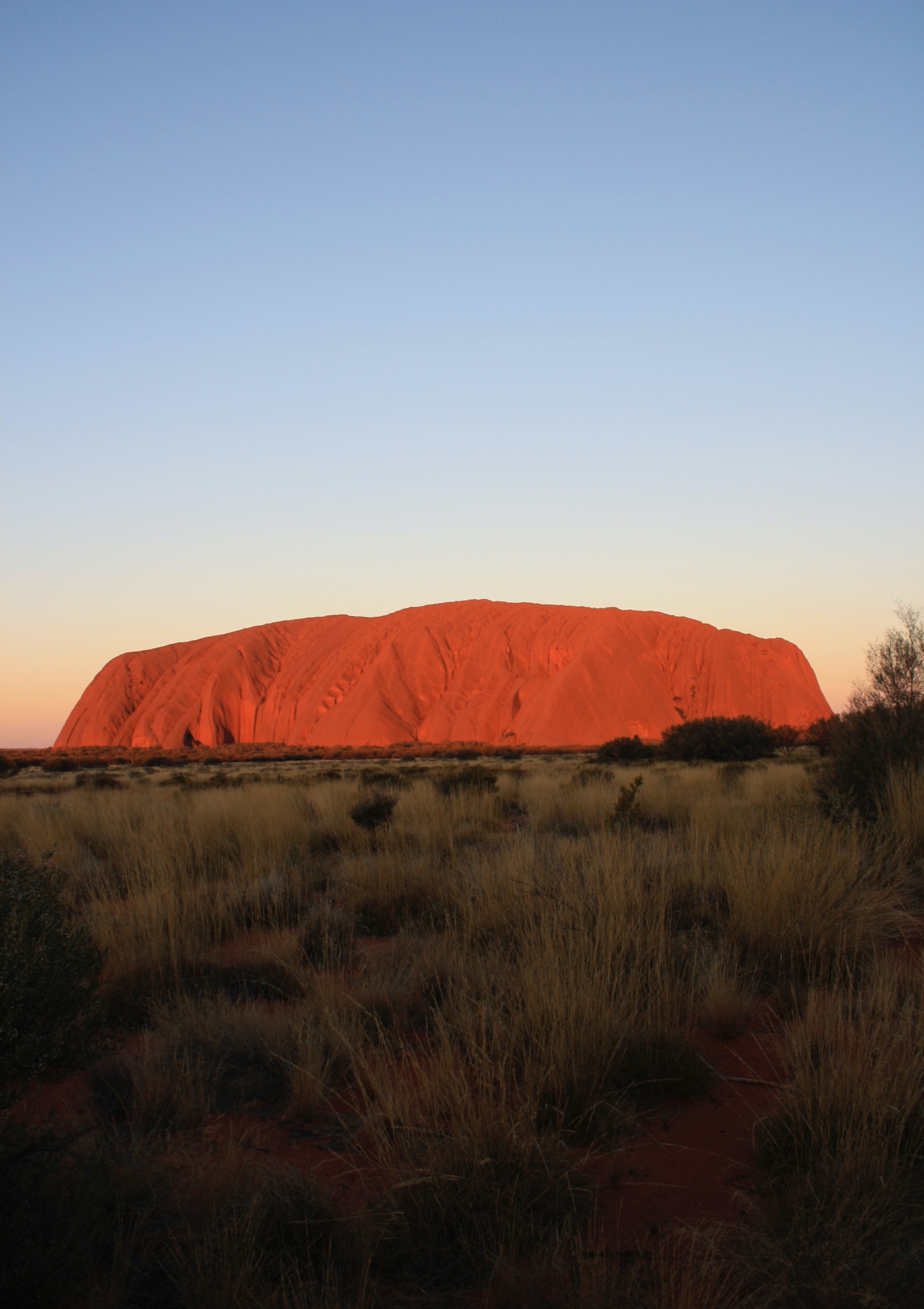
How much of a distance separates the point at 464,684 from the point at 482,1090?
5768cm

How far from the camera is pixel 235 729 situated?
6569cm

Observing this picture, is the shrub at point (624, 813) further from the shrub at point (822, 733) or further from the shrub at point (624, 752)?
the shrub at point (624, 752)

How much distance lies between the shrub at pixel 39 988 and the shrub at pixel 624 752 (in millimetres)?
25011

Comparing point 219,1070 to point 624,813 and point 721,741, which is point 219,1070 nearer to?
point 624,813

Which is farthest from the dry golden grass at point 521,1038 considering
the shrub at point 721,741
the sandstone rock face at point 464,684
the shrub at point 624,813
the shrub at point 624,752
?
the sandstone rock face at point 464,684

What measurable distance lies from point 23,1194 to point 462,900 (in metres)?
3.11

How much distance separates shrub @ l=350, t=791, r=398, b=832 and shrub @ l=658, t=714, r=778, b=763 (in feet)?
59.5

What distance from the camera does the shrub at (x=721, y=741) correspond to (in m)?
26.0

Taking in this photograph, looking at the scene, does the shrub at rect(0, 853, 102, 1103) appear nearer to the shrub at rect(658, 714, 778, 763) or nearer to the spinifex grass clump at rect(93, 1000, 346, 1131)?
the spinifex grass clump at rect(93, 1000, 346, 1131)

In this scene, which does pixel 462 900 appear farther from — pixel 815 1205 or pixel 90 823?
pixel 90 823

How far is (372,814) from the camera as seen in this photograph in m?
9.12

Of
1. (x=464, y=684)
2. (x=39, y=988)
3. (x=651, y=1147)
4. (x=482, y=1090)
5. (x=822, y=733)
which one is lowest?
(x=651, y=1147)

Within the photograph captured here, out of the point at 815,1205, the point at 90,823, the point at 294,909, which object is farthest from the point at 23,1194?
the point at 90,823

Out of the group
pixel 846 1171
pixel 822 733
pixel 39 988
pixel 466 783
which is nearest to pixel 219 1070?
pixel 39 988
